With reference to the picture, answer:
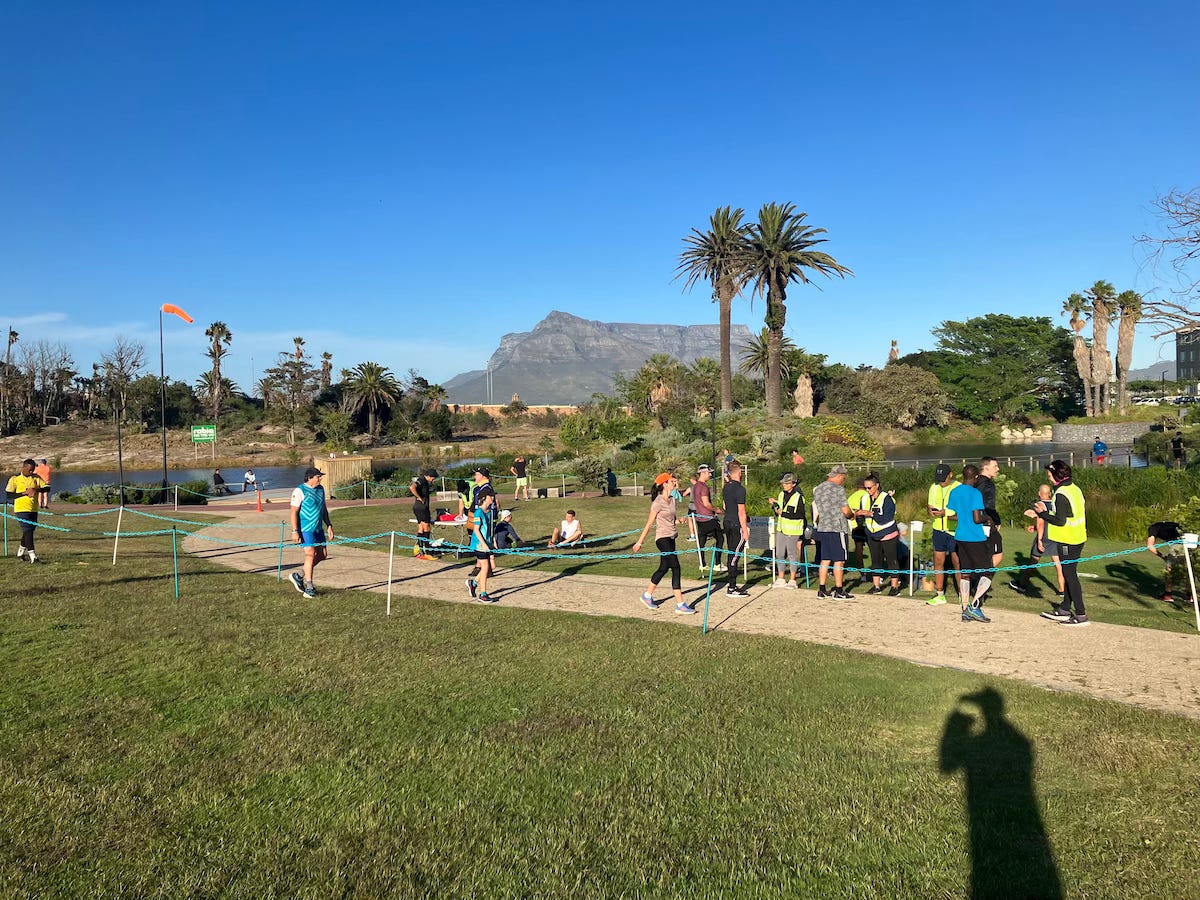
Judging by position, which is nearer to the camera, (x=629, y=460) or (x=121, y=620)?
(x=121, y=620)

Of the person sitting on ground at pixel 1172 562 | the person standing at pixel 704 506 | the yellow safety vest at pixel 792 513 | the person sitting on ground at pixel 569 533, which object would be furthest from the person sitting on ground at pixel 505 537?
the person sitting on ground at pixel 1172 562

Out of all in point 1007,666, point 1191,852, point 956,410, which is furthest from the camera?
point 956,410

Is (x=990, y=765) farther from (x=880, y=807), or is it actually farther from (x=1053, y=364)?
(x=1053, y=364)

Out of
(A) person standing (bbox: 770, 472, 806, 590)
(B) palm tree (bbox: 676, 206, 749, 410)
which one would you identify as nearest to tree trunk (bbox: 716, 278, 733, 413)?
(B) palm tree (bbox: 676, 206, 749, 410)

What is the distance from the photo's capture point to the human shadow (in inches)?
138

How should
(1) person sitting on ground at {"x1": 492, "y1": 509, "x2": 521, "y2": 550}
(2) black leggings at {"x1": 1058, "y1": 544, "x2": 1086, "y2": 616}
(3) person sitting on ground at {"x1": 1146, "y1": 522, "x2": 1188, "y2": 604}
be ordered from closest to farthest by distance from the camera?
(2) black leggings at {"x1": 1058, "y1": 544, "x2": 1086, "y2": 616} → (3) person sitting on ground at {"x1": 1146, "y1": 522, "x2": 1188, "y2": 604} → (1) person sitting on ground at {"x1": 492, "y1": 509, "x2": 521, "y2": 550}

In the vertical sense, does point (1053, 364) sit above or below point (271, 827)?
above

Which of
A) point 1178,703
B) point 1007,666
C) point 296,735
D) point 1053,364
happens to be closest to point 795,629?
point 1007,666

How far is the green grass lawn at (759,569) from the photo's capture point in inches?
364

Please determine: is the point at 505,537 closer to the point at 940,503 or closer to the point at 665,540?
the point at 665,540

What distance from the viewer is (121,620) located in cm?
827

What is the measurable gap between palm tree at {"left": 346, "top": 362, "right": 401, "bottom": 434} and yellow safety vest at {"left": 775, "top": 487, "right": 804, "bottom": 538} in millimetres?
71791

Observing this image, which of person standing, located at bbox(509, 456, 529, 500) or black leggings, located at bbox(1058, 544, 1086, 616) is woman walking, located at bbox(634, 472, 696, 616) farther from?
person standing, located at bbox(509, 456, 529, 500)

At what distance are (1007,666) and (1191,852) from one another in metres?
3.33
